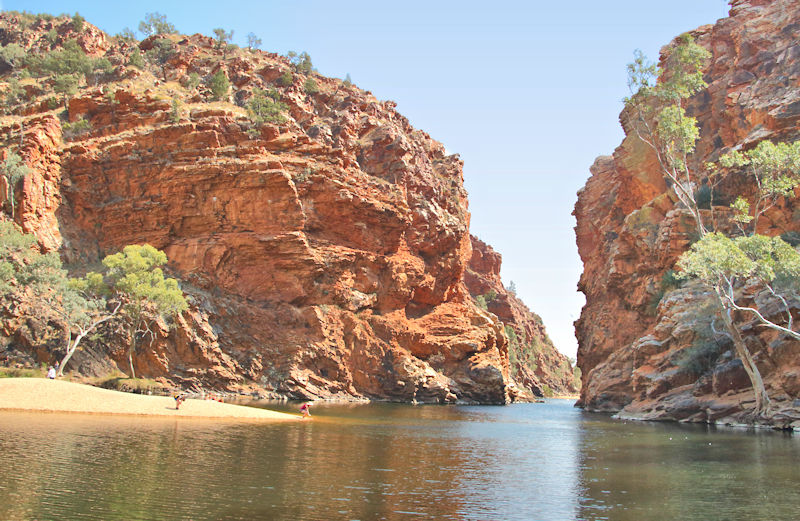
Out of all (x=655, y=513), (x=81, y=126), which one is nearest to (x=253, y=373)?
(x=81, y=126)

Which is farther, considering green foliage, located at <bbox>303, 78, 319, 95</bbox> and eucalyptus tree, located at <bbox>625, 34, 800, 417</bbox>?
green foliage, located at <bbox>303, 78, 319, 95</bbox>

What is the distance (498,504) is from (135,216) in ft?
196

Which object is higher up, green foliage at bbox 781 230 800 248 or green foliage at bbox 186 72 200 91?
green foliage at bbox 186 72 200 91

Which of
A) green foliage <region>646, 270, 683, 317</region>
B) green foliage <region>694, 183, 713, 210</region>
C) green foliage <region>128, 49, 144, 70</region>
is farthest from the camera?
green foliage <region>128, 49, 144, 70</region>

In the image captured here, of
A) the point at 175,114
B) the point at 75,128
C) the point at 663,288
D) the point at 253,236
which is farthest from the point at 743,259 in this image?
the point at 75,128

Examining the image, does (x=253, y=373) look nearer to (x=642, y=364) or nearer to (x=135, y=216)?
(x=135, y=216)

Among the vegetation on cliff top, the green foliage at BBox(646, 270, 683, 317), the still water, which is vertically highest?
the green foliage at BBox(646, 270, 683, 317)

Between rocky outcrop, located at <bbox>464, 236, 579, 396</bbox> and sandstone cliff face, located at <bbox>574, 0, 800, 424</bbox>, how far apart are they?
49057 millimetres

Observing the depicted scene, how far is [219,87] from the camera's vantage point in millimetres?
74938

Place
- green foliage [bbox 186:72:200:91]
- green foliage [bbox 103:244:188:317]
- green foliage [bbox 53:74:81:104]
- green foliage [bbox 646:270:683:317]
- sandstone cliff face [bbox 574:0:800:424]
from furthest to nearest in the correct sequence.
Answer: green foliage [bbox 186:72:200:91], green foliage [bbox 53:74:81:104], green foliage [bbox 646:270:683:317], green foliage [bbox 103:244:188:317], sandstone cliff face [bbox 574:0:800:424]

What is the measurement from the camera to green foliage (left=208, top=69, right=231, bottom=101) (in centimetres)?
7494

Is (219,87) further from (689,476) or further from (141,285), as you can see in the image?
(689,476)

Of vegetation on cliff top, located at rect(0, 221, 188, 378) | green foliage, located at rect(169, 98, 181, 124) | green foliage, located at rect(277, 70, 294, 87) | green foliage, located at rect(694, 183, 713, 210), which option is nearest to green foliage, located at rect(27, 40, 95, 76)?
green foliage, located at rect(169, 98, 181, 124)

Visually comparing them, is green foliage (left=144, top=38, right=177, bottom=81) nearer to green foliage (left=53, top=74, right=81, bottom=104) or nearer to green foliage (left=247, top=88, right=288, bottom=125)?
green foliage (left=53, top=74, right=81, bottom=104)
